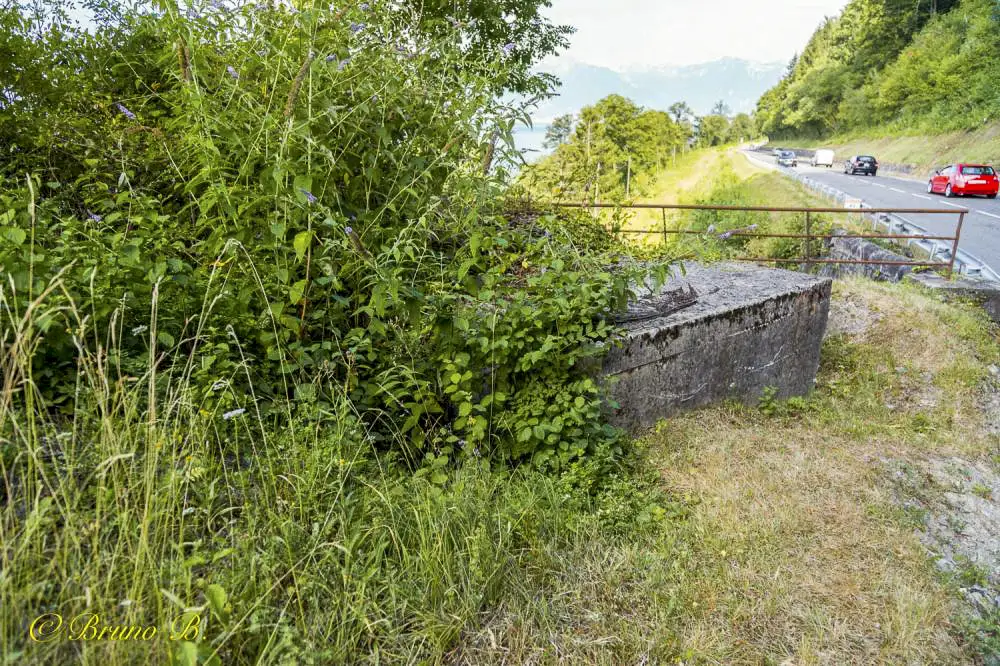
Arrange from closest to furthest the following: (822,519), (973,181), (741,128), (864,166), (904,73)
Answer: (822,519), (973,181), (864,166), (904,73), (741,128)

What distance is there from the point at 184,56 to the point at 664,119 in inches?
2144

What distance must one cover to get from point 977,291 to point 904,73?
41.2 m

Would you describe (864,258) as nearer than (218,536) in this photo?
No

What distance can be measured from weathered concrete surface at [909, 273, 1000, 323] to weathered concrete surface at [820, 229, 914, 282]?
832mm

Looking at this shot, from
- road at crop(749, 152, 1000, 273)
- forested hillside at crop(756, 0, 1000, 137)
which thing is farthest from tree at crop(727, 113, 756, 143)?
road at crop(749, 152, 1000, 273)

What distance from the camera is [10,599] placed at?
1629 millimetres

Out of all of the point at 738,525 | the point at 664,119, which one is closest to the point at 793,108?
the point at 664,119

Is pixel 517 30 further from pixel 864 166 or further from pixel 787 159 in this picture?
pixel 787 159

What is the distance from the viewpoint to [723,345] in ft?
15.1

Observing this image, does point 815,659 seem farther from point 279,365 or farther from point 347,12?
point 347,12

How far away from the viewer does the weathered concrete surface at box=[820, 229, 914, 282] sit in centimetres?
1003

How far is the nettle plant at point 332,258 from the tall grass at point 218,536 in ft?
0.77

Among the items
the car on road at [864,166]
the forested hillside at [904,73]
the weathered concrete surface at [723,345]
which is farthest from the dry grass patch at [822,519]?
the forested hillside at [904,73]

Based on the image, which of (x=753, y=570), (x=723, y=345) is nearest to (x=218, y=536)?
(x=753, y=570)
